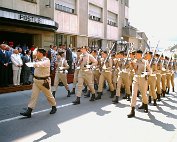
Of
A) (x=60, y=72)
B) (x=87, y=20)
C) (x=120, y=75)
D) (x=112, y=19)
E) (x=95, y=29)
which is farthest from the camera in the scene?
(x=112, y=19)

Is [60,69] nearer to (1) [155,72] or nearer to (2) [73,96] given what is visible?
(2) [73,96]

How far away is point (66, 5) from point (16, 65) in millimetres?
10233

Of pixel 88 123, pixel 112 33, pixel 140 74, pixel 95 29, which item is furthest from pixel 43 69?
pixel 112 33

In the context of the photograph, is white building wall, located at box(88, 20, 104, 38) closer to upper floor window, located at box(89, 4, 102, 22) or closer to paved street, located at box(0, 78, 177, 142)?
upper floor window, located at box(89, 4, 102, 22)

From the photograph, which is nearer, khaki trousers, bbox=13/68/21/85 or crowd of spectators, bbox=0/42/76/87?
crowd of spectators, bbox=0/42/76/87

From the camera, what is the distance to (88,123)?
685cm

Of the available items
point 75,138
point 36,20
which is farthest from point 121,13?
point 75,138

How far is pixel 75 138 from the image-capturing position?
564cm

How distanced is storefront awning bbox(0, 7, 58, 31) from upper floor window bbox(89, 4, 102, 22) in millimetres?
8300

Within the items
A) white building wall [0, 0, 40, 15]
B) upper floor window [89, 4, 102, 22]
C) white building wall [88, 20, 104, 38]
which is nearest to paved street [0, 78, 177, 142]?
white building wall [0, 0, 40, 15]

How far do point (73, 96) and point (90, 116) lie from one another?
353cm

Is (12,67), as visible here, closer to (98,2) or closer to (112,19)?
(98,2)

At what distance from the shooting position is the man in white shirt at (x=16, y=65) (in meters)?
11.6

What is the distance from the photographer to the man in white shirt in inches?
456
